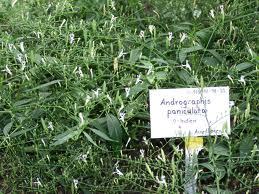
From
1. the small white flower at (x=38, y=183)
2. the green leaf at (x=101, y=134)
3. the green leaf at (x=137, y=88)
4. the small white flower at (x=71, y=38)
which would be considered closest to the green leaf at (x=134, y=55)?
the green leaf at (x=137, y=88)

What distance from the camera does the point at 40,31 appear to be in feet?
7.75

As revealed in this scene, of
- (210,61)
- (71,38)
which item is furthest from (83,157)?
(210,61)

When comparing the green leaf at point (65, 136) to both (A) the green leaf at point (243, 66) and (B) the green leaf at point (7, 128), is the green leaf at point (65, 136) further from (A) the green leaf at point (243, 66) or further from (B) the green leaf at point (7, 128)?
(A) the green leaf at point (243, 66)

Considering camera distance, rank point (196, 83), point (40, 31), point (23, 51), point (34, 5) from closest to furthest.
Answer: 1. point (196, 83)
2. point (23, 51)
3. point (40, 31)
4. point (34, 5)

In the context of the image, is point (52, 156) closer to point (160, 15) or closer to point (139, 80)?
point (139, 80)

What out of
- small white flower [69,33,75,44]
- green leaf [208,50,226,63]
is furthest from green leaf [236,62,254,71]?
small white flower [69,33,75,44]

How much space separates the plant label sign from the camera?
1.83 m

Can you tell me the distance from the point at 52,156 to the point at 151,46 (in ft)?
2.05

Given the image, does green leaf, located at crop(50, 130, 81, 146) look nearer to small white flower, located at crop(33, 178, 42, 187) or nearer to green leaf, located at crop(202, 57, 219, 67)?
small white flower, located at crop(33, 178, 42, 187)

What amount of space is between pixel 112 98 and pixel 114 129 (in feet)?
0.46

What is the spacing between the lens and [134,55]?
2.20 metres

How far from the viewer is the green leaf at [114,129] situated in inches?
76.8

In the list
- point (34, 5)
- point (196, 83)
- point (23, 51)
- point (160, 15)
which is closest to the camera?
point (196, 83)

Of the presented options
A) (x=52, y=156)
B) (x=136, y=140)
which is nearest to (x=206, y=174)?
(x=136, y=140)
